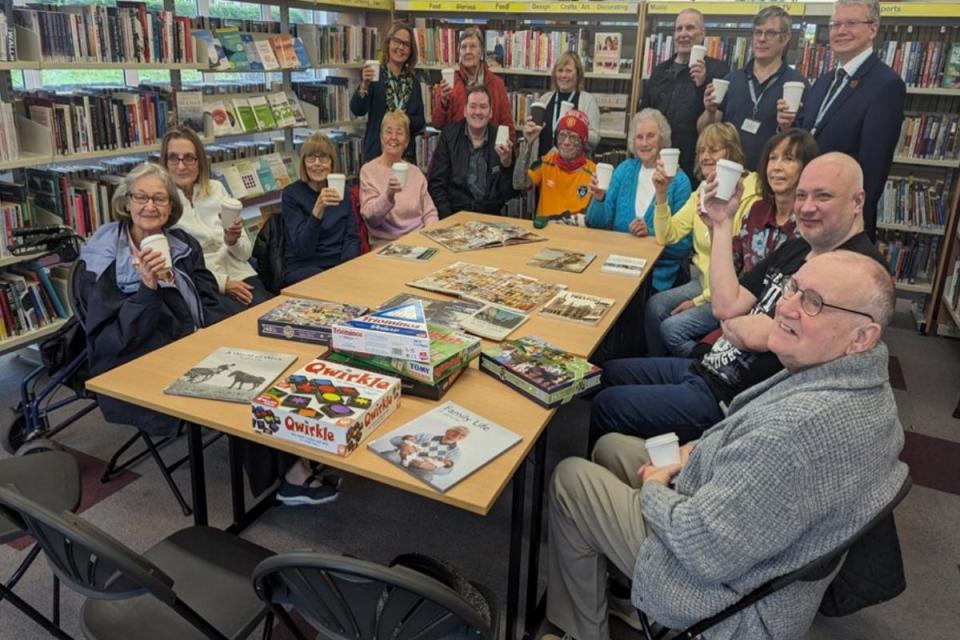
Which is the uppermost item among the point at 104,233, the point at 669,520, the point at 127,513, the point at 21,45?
the point at 21,45

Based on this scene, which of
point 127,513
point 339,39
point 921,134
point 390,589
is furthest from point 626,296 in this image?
point 339,39

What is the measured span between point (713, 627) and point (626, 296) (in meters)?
1.31

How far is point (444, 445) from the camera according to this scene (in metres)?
1.61

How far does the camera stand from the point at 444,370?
1831 mm

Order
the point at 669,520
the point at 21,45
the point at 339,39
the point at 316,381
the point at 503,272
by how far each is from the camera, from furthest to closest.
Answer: the point at 339,39 < the point at 21,45 < the point at 503,272 < the point at 316,381 < the point at 669,520

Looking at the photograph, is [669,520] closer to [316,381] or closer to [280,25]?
[316,381]

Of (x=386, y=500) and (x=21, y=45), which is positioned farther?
(x=21, y=45)

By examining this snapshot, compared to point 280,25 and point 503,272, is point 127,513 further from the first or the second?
point 280,25

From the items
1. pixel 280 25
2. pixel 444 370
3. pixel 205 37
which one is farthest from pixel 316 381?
pixel 280 25

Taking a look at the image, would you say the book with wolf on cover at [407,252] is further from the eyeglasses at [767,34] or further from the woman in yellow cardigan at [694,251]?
the eyeglasses at [767,34]

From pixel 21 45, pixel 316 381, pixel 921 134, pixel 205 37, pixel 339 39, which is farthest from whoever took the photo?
pixel 339 39

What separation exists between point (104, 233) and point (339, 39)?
326 centimetres

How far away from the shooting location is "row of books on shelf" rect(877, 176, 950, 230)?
15.0ft

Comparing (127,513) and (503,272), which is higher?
(503,272)
